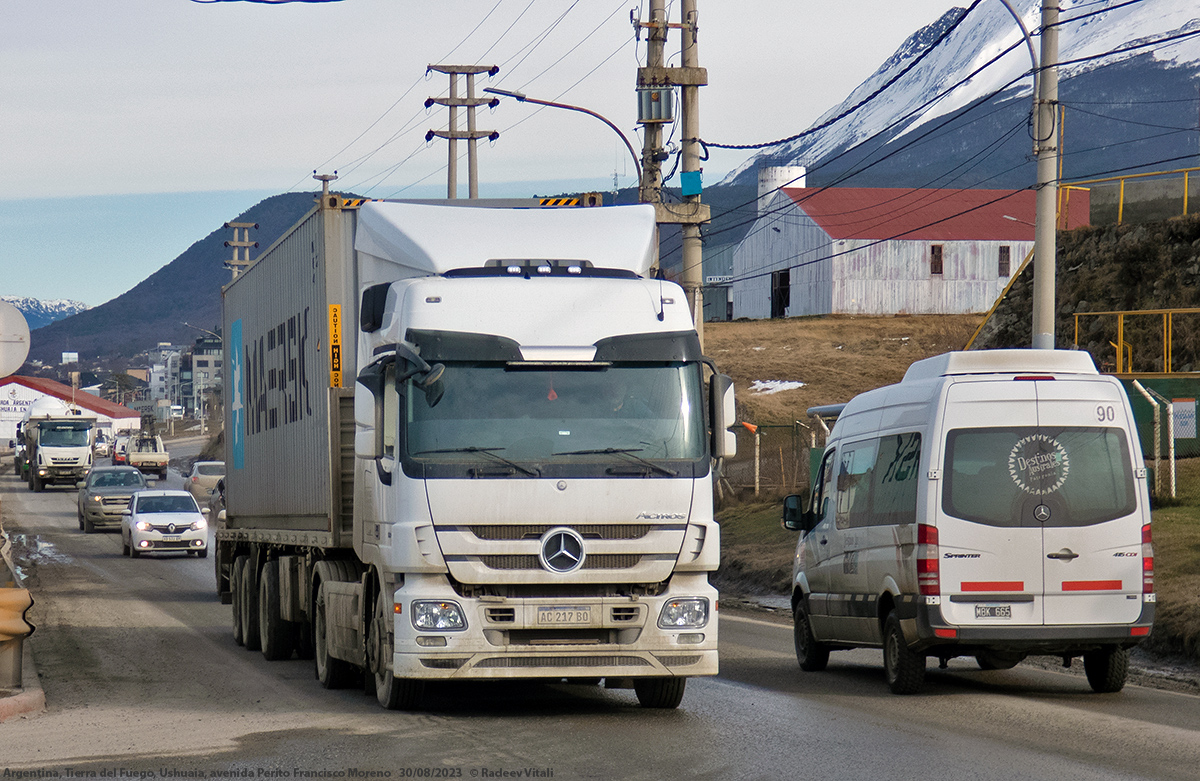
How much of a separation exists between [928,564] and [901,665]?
38.3 inches

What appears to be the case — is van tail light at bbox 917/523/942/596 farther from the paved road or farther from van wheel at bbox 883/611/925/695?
the paved road

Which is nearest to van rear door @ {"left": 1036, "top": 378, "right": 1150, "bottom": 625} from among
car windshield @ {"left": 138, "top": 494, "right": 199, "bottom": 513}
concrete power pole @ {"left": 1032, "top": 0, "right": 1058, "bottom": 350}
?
concrete power pole @ {"left": 1032, "top": 0, "right": 1058, "bottom": 350}

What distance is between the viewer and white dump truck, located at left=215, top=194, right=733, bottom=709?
396 inches

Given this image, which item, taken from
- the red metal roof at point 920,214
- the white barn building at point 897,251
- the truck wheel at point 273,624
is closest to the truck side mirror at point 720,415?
the truck wheel at point 273,624

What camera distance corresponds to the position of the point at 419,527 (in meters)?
10.0

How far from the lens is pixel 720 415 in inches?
416

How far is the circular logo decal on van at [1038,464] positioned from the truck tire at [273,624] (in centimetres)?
741

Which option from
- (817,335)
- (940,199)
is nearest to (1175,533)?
(817,335)

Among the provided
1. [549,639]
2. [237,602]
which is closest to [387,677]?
[549,639]

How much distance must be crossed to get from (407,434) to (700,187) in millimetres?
15433

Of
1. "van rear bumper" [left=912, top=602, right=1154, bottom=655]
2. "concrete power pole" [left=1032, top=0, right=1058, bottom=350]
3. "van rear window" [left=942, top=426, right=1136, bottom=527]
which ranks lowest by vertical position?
"van rear bumper" [left=912, top=602, right=1154, bottom=655]

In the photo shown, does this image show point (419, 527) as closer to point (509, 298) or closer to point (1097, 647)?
point (509, 298)

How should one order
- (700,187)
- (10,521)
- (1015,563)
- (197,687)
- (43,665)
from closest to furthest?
(1015,563) → (197,687) → (43,665) → (700,187) → (10,521)

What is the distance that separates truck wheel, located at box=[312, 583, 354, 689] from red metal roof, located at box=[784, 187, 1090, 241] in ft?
189
